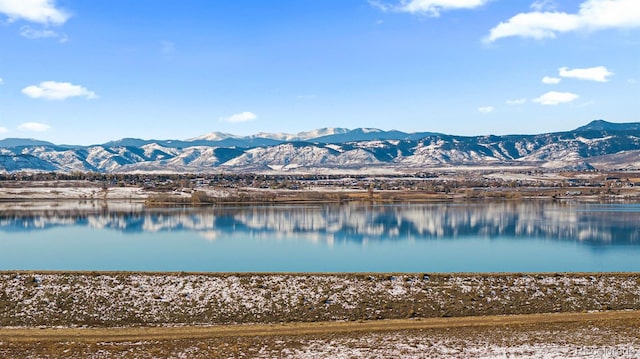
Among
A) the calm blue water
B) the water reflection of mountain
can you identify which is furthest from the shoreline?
the water reflection of mountain

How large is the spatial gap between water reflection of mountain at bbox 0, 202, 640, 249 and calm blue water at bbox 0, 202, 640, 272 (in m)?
0.10

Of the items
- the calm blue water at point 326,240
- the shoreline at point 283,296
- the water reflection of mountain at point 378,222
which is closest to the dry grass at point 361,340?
the shoreline at point 283,296

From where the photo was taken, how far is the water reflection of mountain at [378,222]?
48.5 m

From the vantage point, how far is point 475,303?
800 inches

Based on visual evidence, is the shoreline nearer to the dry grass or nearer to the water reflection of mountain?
the dry grass

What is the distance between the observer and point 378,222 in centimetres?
5869

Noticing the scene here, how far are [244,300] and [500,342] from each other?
343 inches

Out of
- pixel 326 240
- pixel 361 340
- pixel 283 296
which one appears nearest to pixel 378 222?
pixel 326 240

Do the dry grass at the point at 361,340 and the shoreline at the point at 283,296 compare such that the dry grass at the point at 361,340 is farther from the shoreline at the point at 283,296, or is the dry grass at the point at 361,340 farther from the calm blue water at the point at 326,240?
the calm blue water at the point at 326,240

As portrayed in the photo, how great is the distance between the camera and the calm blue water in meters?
33.0

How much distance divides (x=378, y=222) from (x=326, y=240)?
15315mm

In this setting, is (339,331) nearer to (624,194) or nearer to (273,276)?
(273,276)

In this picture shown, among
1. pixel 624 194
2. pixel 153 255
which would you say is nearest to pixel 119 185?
pixel 153 255

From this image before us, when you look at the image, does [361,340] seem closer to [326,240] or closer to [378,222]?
[326,240]
